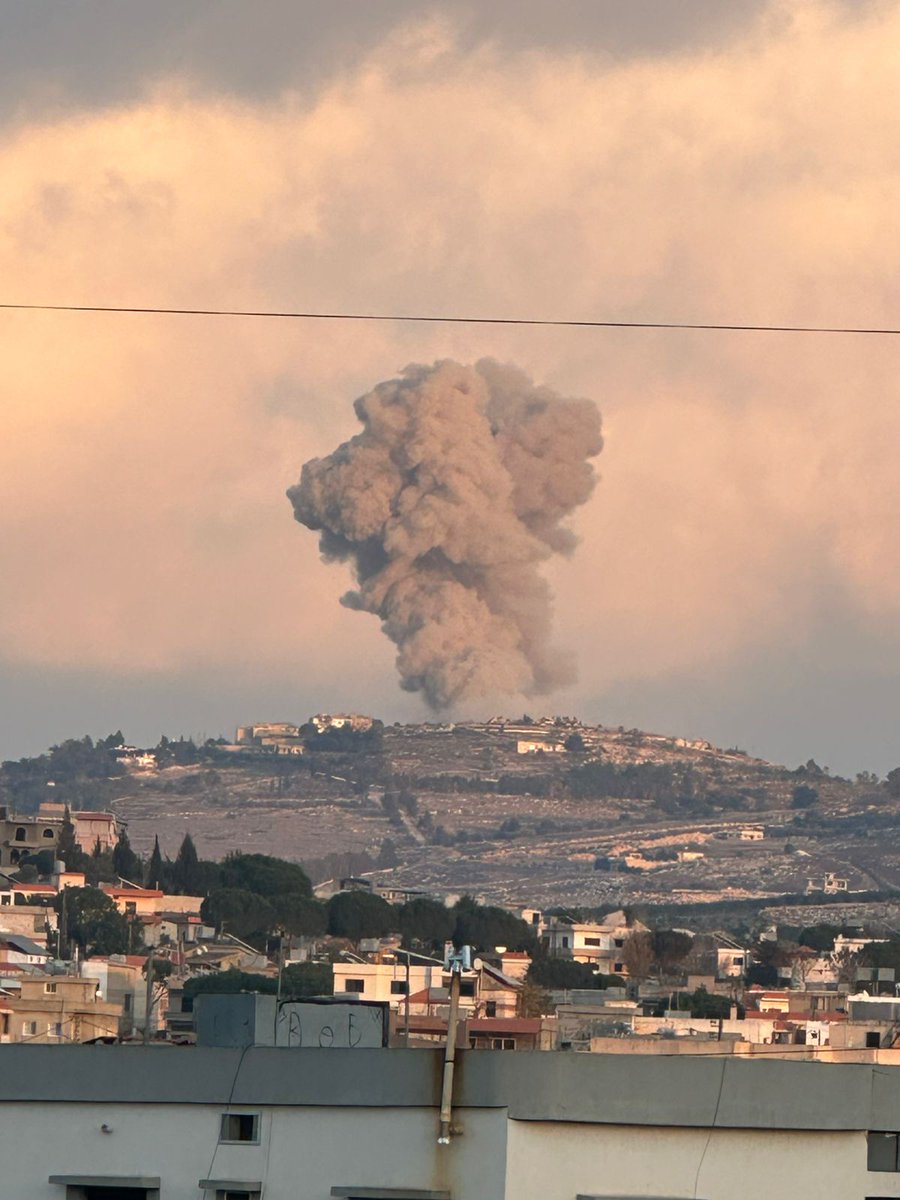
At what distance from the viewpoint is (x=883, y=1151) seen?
1167 centimetres

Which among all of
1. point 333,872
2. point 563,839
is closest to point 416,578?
point 333,872

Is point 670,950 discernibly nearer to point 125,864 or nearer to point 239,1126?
point 125,864

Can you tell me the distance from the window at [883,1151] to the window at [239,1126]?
2.49 metres

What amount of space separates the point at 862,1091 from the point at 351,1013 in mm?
2946

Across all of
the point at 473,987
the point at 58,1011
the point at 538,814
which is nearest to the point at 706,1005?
the point at 473,987

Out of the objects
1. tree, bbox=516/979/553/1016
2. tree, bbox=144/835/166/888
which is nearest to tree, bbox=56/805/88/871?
tree, bbox=144/835/166/888

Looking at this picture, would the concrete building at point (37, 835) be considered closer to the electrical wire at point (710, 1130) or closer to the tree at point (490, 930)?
the tree at point (490, 930)

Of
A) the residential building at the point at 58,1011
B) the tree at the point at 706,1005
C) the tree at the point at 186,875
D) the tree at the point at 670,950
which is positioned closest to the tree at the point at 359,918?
the tree at the point at 670,950

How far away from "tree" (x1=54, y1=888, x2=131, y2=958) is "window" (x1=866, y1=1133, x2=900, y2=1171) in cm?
5385

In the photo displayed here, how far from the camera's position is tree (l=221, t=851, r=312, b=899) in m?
85.8

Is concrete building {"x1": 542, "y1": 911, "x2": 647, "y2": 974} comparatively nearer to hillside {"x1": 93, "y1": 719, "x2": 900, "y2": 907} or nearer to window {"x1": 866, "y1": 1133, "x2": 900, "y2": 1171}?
hillside {"x1": 93, "y1": 719, "x2": 900, "y2": 907}

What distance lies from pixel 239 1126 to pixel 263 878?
7577 centimetres

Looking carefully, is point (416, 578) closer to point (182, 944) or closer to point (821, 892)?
point (821, 892)

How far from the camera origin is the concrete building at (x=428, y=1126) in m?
11.3
